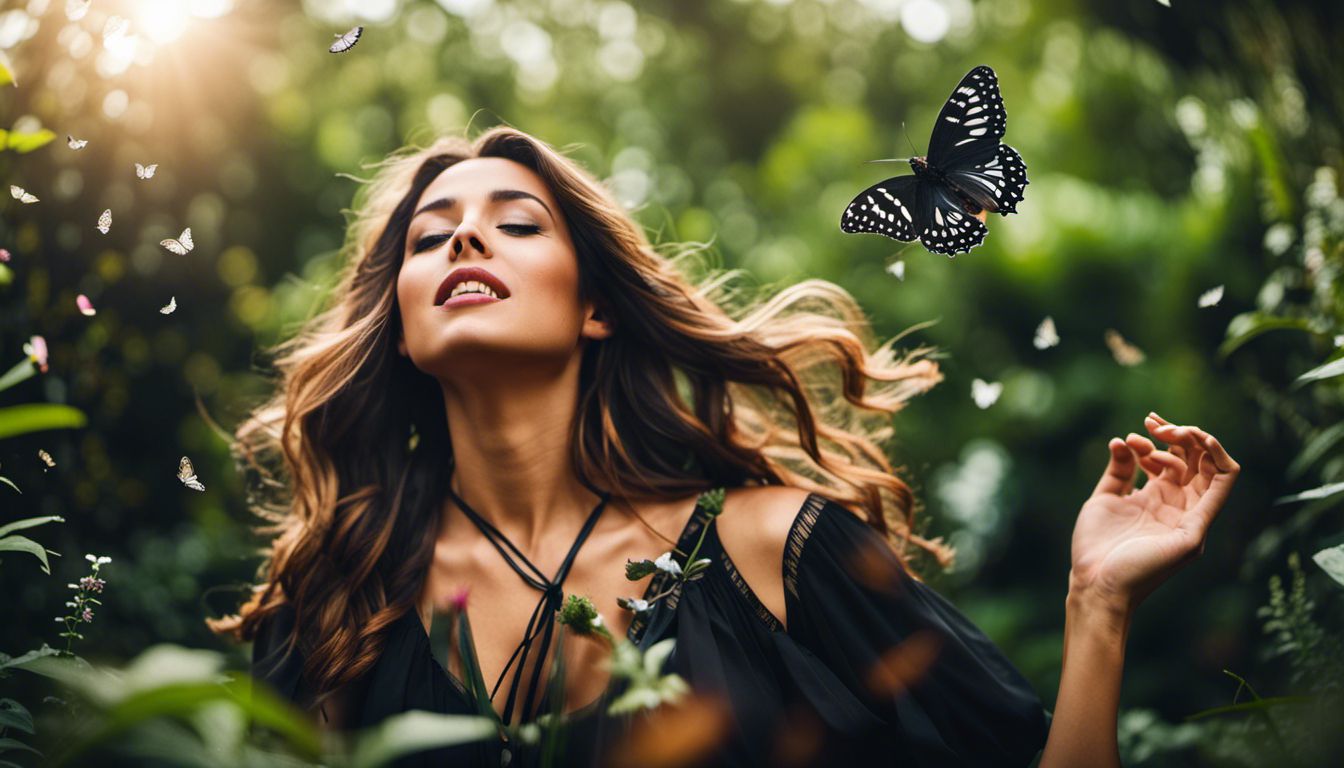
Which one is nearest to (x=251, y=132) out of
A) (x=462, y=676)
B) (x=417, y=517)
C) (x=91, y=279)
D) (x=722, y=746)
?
(x=91, y=279)

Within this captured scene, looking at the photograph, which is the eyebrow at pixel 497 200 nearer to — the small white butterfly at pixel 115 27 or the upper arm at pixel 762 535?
the small white butterfly at pixel 115 27

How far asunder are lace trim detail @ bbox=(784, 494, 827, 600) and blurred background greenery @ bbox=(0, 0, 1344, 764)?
0.54m

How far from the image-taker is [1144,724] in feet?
10.3

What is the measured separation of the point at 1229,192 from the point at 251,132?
6.23m

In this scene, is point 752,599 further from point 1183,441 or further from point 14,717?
point 14,717

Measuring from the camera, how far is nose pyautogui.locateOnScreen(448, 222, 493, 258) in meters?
2.48

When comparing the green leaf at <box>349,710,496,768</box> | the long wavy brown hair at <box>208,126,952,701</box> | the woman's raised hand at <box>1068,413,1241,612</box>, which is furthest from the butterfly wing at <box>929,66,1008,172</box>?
the green leaf at <box>349,710,496,768</box>

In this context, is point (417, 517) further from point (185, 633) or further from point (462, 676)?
point (185, 633)

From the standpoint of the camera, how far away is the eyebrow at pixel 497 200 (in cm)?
262

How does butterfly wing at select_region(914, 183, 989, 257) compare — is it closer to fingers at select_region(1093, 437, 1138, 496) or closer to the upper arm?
fingers at select_region(1093, 437, 1138, 496)

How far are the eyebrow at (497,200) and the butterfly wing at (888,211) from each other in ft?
2.90

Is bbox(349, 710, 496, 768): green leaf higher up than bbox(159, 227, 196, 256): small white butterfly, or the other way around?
bbox(159, 227, 196, 256): small white butterfly

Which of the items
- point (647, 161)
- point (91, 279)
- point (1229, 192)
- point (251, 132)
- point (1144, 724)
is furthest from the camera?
point (647, 161)

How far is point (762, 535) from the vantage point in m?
2.48
